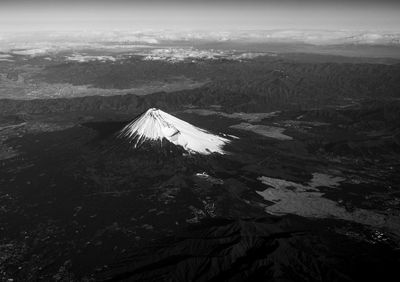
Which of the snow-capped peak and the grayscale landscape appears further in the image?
the snow-capped peak

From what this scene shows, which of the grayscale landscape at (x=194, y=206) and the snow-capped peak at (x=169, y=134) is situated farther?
the snow-capped peak at (x=169, y=134)

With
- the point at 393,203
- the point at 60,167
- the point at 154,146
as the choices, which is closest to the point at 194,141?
the point at 154,146

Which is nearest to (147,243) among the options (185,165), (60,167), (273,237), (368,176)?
(273,237)

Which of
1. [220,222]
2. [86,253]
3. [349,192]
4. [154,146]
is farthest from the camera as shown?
[154,146]

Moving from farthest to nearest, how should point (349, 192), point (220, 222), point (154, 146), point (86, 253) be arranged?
A: point (154, 146) < point (349, 192) < point (220, 222) < point (86, 253)

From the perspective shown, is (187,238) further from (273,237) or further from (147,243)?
(273,237)

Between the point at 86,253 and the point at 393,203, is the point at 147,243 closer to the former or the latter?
the point at 86,253

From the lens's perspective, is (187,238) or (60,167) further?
(60,167)
